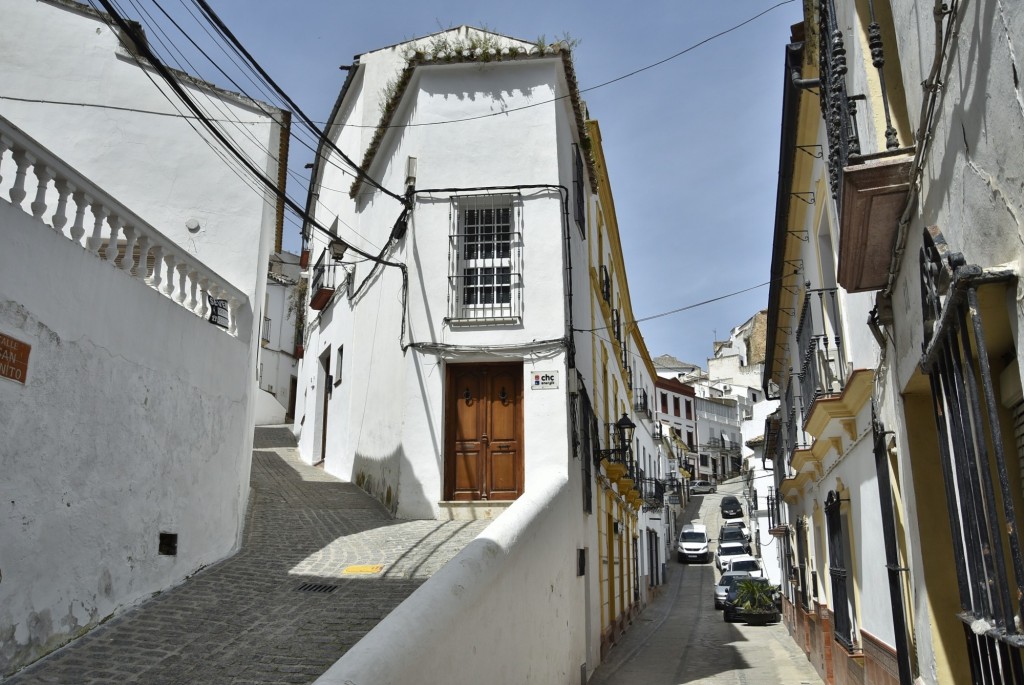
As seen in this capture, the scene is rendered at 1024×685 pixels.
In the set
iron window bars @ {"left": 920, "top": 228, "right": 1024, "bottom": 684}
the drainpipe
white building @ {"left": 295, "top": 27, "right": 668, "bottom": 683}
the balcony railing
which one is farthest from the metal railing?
white building @ {"left": 295, "top": 27, "right": 668, "bottom": 683}

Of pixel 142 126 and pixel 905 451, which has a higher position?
pixel 142 126

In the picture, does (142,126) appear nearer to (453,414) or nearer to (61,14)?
(61,14)

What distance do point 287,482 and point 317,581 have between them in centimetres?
668

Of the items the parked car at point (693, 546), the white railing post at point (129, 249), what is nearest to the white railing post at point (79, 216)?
the white railing post at point (129, 249)

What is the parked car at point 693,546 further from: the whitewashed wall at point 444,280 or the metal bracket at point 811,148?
the metal bracket at point 811,148

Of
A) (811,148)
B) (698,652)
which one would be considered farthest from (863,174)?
(698,652)

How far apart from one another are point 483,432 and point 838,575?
16.1 feet

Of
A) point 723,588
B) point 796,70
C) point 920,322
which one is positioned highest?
point 796,70

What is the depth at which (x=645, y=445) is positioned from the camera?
101ft

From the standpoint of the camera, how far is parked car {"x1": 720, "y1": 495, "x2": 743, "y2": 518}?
44.6m

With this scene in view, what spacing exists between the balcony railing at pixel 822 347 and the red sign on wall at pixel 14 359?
6.93m

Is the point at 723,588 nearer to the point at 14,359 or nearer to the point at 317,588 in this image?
the point at 317,588

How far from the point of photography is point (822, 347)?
9.72 m

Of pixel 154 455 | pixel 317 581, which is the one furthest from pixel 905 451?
pixel 154 455
